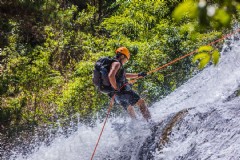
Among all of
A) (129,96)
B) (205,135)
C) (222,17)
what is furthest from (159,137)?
(222,17)

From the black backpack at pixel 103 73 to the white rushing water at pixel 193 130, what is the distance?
0.71 m

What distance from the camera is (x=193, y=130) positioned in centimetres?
466

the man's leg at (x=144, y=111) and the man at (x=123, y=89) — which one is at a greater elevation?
the man at (x=123, y=89)

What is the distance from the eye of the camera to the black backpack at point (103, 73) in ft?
20.4

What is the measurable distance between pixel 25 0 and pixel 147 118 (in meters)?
11.1

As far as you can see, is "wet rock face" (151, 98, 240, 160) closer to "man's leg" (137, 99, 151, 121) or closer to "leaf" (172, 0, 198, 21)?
"man's leg" (137, 99, 151, 121)

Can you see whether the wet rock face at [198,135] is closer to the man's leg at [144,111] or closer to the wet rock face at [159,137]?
the wet rock face at [159,137]

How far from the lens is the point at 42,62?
41.7 feet

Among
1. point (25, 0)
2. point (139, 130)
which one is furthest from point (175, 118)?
point (25, 0)

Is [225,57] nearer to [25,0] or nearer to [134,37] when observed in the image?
[134,37]

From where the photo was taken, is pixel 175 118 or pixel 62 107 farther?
pixel 62 107

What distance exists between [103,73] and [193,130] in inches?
79.8

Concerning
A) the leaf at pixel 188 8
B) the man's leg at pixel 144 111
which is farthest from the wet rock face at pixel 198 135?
the leaf at pixel 188 8

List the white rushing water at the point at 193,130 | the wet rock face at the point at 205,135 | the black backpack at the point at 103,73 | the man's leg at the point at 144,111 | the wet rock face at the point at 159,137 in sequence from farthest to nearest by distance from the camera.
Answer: the man's leg at the point at 144,111
the black backpack at the point at 103,73
the wet rock face at the point at 159,137
the white rushing water at the point at 193,130
the wet rock face at the point at 205,135
